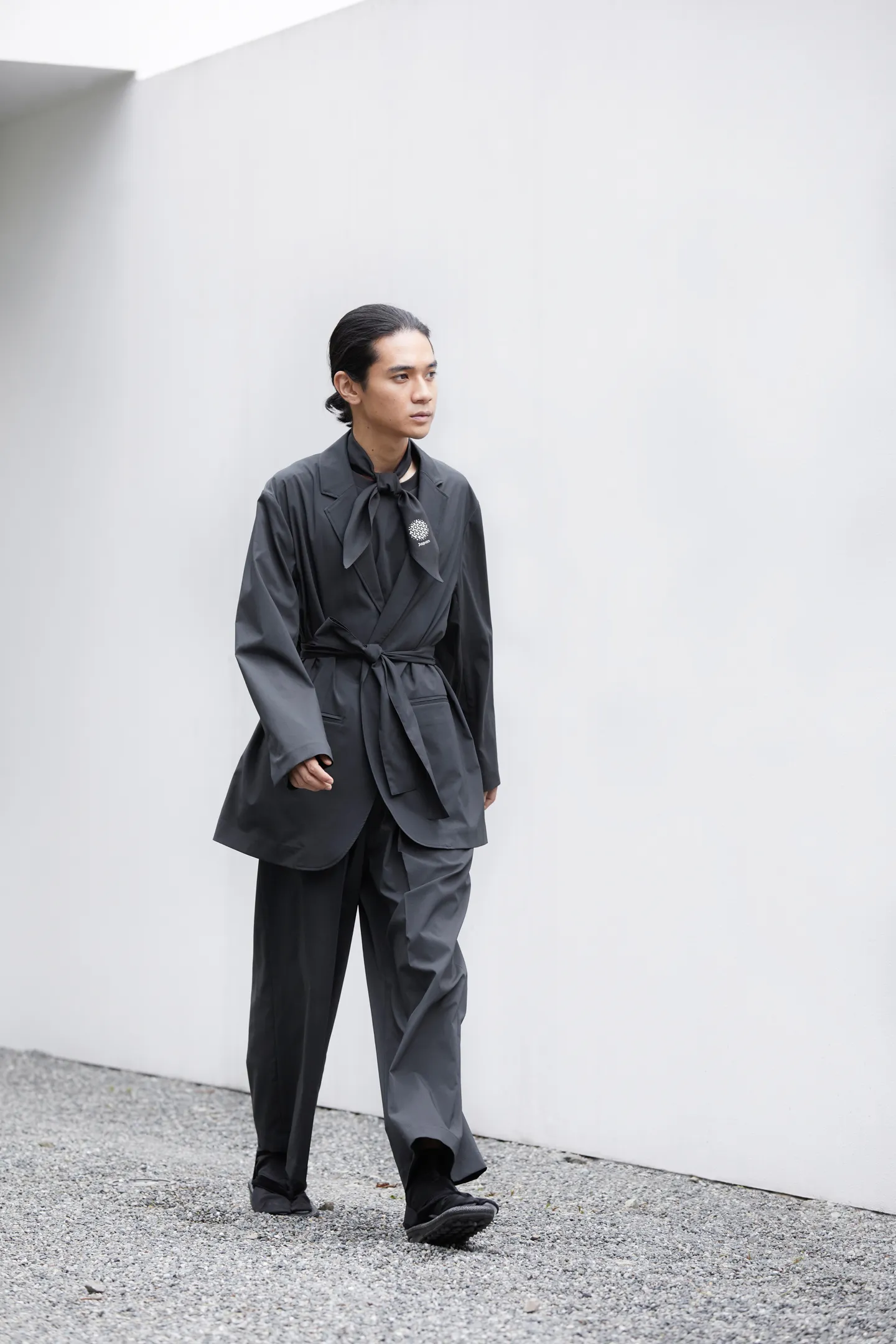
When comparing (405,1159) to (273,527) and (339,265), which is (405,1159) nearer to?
(273,527)

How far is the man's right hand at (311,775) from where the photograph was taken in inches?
122

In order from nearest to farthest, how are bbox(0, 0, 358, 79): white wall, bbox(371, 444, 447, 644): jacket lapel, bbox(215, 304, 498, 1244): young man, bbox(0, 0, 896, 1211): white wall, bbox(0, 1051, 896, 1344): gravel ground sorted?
bbox(0, 1051, 896, 1344): gravel ground, bbox(215, 304, 498, 1244): young man, bbox(371, 444, 447, 644): jacket lapel, bbox(0, 0, 896, 1211): white wall, bbox(0, 0, 358, 79): white wall

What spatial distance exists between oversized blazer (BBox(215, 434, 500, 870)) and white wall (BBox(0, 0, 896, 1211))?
2.42 feet

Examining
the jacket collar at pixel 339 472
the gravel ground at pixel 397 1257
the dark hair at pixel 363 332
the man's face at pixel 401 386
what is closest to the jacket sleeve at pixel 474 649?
the jacket collar at pixel 339 472

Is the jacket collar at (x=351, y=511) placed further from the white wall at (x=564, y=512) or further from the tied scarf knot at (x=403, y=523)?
the white wall at (x=564, y=512)

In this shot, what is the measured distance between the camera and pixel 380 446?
3.32 metres

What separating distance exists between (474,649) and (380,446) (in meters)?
0.45

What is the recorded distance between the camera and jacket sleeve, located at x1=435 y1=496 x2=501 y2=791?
342 centimetres

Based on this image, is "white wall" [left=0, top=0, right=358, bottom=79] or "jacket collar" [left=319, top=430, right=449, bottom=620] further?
"white wall" [left=0, top=0, right=358, bottom=79]

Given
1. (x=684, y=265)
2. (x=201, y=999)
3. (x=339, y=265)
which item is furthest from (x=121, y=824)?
(x=684, y=265)

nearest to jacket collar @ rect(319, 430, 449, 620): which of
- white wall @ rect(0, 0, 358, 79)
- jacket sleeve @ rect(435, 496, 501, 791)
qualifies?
jacket sleeve @ rect(435, 496, 501, 791)

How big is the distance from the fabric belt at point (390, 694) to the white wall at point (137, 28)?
254 cm

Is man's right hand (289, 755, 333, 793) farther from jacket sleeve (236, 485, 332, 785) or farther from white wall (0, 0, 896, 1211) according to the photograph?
white wall (0, 0, 896, 1211)

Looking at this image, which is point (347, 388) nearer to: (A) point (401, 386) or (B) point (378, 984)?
(A) point (401, 386)
